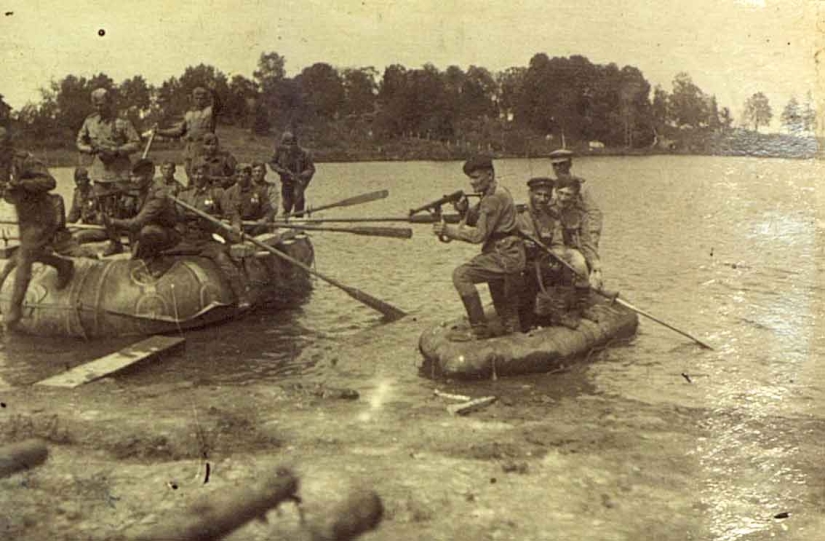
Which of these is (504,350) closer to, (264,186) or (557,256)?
(557,256)

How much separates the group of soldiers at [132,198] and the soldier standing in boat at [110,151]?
0.01 meters

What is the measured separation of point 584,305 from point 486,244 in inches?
67.4

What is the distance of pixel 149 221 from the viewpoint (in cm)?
888

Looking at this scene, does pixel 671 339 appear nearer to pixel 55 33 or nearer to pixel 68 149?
pixel 55 33

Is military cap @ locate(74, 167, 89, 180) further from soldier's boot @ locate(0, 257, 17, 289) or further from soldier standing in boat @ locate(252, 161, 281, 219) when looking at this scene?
soldier's boot @ locate(0, 257, 17, 289)

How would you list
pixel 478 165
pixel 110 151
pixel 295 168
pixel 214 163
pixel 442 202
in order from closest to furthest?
1. pixel 478 165
2. pixel 442 202
3. pixel 110 151
4. pixel 214 163
5. pixel 295 168

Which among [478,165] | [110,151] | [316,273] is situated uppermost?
[110,151]

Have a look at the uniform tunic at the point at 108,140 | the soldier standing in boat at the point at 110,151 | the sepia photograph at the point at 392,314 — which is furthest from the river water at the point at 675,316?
the uniform tunic at the point at 108,140

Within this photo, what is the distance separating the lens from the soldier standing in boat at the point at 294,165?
1398 centimetres

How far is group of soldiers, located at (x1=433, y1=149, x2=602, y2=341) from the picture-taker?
7730 millimetres

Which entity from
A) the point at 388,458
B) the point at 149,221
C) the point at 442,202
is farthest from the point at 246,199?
the point at 388,458

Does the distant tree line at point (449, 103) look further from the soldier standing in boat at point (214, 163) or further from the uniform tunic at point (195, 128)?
the soldier standing in boat at point (214, 163)

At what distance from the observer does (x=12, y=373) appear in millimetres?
7887

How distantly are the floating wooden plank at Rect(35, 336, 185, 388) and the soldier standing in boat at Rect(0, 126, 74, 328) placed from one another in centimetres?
140
